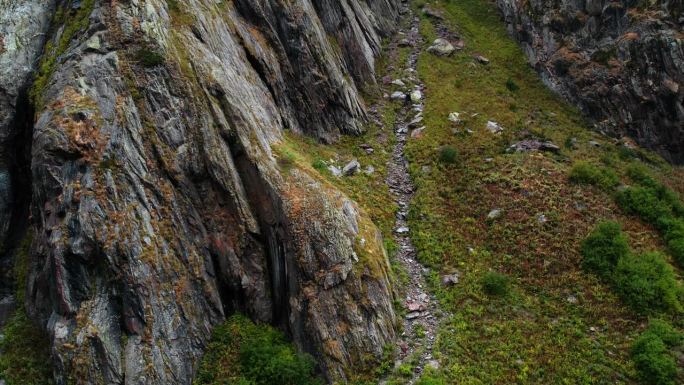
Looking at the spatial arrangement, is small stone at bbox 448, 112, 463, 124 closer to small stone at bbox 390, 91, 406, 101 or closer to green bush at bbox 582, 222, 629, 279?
small stone at bbox 390, 91, 406, 101

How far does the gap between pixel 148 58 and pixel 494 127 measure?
2430 centimetres

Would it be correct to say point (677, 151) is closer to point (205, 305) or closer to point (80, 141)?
point (205, 305)

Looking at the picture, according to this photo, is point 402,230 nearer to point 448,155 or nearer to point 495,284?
point 495,284

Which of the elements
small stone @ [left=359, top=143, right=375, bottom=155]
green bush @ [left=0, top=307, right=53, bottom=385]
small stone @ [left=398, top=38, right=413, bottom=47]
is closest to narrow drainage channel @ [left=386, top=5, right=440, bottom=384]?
small stone @ [left=359, top=143, right=375, bottom=155]

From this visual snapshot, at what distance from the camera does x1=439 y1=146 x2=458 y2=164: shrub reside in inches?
1176

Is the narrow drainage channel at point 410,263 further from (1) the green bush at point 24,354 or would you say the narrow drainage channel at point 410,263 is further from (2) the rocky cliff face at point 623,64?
(1) the green bush at point 24,354


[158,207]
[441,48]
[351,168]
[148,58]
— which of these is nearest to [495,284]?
[351,168]

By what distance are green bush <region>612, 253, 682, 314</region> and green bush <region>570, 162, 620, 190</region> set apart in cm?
617

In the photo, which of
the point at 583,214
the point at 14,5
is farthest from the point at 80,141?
the point at 583,214

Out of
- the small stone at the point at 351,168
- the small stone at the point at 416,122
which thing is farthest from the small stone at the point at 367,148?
the small stone at the point at 416,122

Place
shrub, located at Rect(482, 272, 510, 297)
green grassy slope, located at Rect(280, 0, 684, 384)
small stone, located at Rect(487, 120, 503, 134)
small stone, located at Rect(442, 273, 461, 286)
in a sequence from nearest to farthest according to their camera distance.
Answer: green grassy slope, located at Rect(280, 0, 684, 384) → shrub, located at Rect(482, 272, 510, 297) → small stone, located at Rect(442, 273, 461, 286) → small stone, located at Rect(487, 120, 503, 134)

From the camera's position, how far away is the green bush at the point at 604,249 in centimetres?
2145

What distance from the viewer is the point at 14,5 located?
23047mm

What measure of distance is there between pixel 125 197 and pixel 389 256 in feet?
42.7
